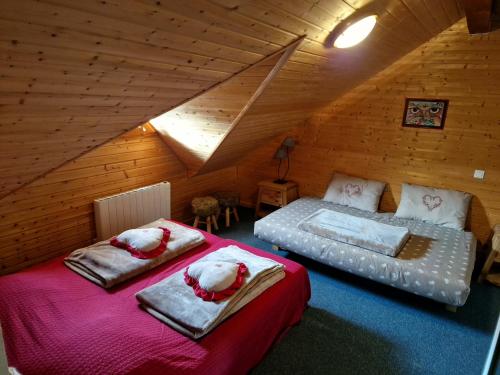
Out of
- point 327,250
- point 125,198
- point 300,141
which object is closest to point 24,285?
point 125,198

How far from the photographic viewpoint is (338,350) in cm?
219

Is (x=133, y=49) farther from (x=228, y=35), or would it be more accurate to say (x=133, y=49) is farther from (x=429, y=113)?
(x=429, y=113)

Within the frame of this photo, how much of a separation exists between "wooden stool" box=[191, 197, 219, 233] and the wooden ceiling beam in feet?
9.20

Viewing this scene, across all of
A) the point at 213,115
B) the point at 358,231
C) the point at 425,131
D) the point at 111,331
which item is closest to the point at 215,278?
the point at 111,331

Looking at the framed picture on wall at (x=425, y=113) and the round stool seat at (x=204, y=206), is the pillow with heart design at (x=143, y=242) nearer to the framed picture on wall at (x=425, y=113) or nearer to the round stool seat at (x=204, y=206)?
the round stool seat at (x=204, y=206)

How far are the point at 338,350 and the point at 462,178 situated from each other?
2288 mm

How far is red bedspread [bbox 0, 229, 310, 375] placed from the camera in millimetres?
1536

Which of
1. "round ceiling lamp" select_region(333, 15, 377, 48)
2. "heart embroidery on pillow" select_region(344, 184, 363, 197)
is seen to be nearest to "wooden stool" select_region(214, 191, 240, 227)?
"heart embroidery on pillow" select_region(344, 184, 363, 197)

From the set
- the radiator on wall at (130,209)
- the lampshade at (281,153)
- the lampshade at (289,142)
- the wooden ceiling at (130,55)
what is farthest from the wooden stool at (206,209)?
the wooden ceiling at (130,55)

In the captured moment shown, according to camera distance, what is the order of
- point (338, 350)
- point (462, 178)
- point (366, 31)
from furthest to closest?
point (462, 178) < point (338, 350) < point (366, 31)

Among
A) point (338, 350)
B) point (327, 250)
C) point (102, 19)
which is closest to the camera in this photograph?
point (102, 19)

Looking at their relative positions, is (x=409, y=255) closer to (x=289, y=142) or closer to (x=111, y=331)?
(x=289, y=142)

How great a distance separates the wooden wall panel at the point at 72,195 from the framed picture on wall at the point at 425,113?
2624mm

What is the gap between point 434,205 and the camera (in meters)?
3.38
